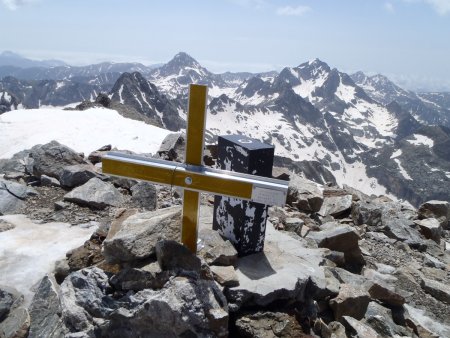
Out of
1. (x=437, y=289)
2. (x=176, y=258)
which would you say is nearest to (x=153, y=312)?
(x=176, y=258)

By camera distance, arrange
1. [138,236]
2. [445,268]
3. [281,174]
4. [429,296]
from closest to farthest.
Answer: [138,236] < [429,296] < [445,268] < [281,174]

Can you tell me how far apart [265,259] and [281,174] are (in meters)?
8.91

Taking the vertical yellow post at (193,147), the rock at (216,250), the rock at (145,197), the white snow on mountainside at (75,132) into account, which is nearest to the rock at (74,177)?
the rock at (145,197)

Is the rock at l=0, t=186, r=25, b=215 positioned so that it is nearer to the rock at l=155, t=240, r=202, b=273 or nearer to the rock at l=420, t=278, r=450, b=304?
the rock at l=155, t=240, r=202, b=273

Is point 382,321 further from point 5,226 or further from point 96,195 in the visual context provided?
point 5,226

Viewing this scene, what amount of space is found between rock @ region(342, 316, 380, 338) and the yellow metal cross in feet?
11.9

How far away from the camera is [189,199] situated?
5.95 meters

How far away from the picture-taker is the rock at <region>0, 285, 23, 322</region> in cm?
649

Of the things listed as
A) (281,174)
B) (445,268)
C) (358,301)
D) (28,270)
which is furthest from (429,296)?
(28,270)

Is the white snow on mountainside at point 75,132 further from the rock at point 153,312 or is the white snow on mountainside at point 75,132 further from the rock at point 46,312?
the rock at point 153,312

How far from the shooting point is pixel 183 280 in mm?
5441

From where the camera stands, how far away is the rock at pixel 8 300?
6492 mm

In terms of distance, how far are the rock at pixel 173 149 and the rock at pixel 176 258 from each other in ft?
43.8

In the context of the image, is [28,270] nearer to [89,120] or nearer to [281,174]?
[281,174]
